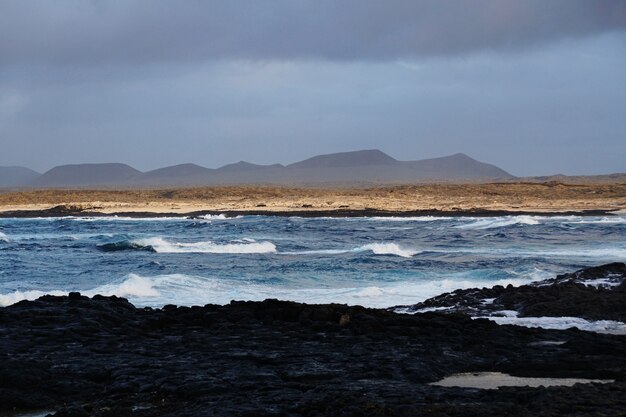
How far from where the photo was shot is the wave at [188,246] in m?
37.0

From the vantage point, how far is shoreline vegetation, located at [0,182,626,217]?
210 ft

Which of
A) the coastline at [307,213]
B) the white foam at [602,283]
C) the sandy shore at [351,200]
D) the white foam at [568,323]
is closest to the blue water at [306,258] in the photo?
the white foam at [602,283]

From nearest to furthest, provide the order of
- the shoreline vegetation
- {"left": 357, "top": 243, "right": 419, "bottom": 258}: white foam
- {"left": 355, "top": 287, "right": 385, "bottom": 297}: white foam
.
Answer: {"left": 355, "top": 287, "right": 385, "bottom": 297}: white foam < {"left": 357, "top": 243, "right": 419, "bottom": 258}: white foam < the shoreline vegetation

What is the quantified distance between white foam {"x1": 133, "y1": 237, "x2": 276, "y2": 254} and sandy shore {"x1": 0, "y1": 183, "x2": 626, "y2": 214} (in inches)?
Result: 1005

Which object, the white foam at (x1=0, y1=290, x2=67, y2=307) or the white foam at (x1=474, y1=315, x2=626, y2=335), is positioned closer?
the white foam at (x1=474, y1=315, x2=626, y2=335)

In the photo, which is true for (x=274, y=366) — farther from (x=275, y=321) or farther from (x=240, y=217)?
(x=240, y=217)

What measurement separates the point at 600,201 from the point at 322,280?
165 ft

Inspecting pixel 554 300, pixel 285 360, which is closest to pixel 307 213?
pixel 554 300

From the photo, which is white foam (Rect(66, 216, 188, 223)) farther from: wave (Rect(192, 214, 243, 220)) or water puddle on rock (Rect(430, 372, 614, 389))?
water puddle on rock (Rect(430, 372, 614, 389))

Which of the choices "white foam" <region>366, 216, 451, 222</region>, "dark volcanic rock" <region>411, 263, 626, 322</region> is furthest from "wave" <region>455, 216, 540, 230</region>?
"dark volcanic rock" <region>411, 263, 626, 322</region>

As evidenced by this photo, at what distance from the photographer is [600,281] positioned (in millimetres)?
20469

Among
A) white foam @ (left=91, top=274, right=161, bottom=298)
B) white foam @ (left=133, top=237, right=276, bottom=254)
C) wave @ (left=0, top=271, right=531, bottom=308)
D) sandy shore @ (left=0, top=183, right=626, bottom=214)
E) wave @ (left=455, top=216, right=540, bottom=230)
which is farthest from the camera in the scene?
sandy shore @ (left=0, top=183, right=626, bottom=214)

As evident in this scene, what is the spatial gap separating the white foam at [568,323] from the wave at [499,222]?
32564 millimetres

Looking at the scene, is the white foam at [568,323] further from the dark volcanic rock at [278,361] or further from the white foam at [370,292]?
the white foam at [370,292]
